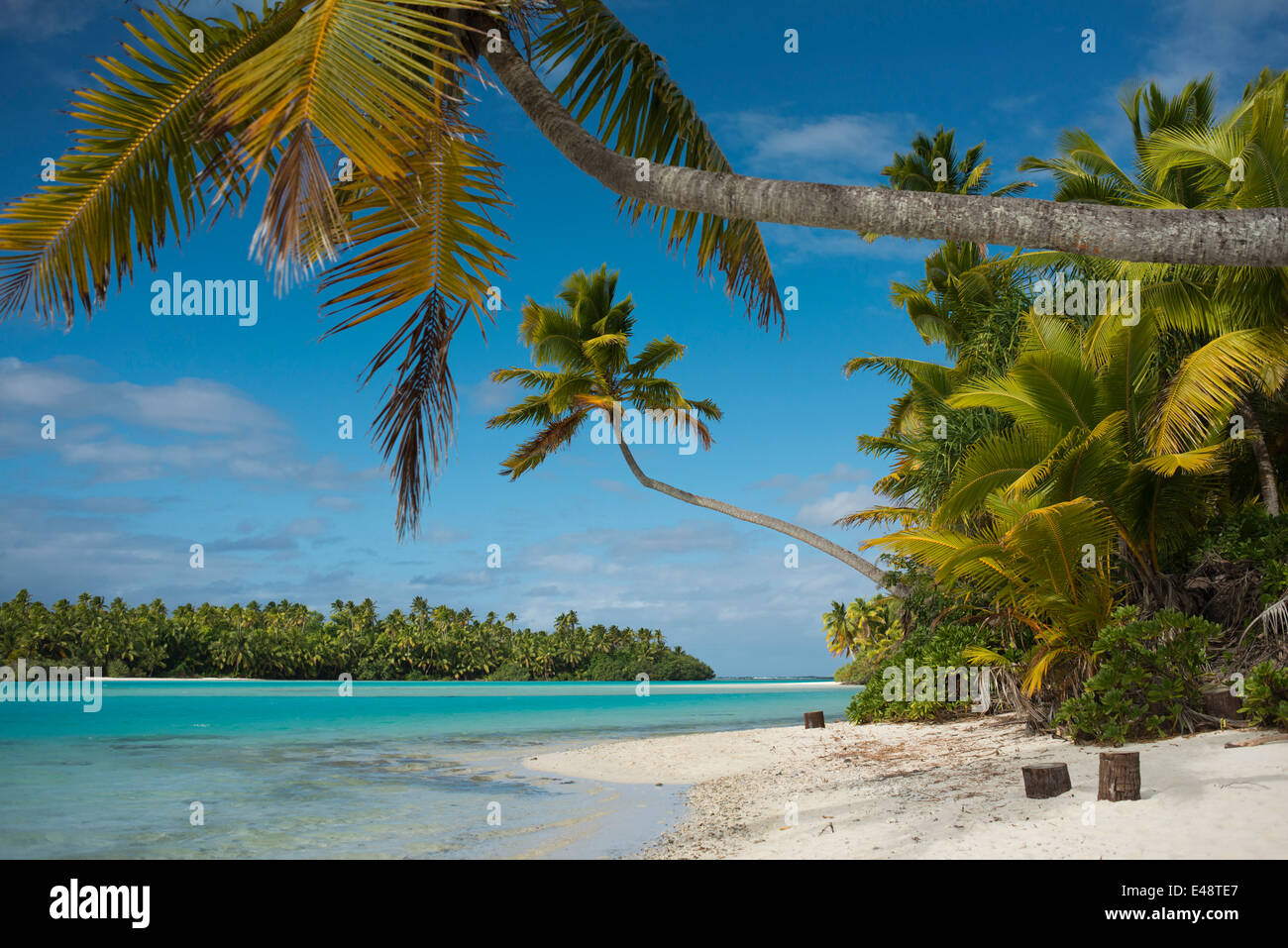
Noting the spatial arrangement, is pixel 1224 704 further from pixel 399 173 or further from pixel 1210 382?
pixel 399 173

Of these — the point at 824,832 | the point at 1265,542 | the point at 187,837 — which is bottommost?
the point at 187,837

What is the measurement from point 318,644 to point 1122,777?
259 feet

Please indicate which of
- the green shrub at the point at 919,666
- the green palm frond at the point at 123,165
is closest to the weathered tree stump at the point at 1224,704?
the green shrub at the point at 919,666

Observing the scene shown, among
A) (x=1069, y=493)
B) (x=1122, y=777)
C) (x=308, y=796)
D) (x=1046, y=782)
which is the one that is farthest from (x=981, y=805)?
(x=308, y=796)

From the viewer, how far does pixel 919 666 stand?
14.0 meters

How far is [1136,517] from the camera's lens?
9961mm

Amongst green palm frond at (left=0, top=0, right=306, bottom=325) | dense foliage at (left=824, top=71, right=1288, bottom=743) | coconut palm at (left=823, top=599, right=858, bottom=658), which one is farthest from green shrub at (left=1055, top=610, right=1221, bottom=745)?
coconut palm at (left=823, top=599, right=858, bottom=658)

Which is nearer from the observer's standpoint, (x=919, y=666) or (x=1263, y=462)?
(x=1263, y=462)

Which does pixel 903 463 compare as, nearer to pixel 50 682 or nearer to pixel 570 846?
pixel 570 846

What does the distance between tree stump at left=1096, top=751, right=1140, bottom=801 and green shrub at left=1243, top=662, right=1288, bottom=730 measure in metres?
2.87

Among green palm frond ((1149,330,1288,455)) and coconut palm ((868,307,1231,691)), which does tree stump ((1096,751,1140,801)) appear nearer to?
coconut palm ((868,307,1231,691))

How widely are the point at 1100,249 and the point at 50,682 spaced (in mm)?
72872

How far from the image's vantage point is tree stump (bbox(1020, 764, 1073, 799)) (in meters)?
6.60
